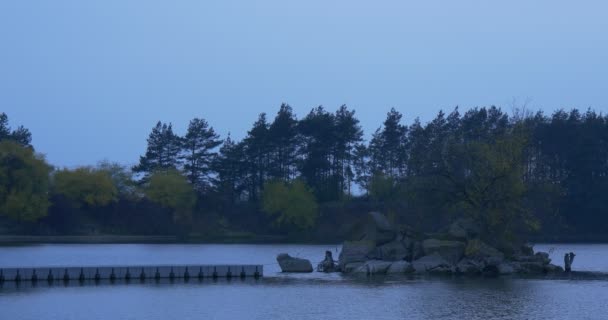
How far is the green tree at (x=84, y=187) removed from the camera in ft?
381

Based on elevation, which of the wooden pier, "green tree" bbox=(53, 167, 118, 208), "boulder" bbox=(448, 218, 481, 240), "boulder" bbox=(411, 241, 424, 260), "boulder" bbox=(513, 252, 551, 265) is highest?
"green tree" bbox=(53, 167, 118, 208)

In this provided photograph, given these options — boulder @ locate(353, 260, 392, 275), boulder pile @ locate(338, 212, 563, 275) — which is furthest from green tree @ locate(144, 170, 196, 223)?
boulder @ locate(353, 260, 392, 275)

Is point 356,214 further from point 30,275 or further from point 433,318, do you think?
point 433,318

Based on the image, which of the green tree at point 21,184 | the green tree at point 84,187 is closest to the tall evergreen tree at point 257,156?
the green tree at point 84,187

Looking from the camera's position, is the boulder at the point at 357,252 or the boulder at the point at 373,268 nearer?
the boulder at the point at 373,268

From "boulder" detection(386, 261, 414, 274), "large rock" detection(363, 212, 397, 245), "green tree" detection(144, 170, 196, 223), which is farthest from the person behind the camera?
"green tree" detection(144, 170, 196, 223)

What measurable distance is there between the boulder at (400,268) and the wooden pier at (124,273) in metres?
7.87

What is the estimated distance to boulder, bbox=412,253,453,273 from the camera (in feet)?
191

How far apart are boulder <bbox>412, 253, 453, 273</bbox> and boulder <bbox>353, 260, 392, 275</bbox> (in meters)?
1.81

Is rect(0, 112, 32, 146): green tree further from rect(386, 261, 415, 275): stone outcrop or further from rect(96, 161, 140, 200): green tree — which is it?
rect(386, 261, 415, 275): stone outcrop

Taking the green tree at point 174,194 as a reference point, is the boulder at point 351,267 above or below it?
below

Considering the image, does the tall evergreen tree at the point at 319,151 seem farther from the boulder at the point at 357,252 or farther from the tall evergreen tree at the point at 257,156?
the boulder at the point at 357,252

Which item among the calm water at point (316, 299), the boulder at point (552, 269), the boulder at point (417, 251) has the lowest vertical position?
the calm water at point (316, 299)

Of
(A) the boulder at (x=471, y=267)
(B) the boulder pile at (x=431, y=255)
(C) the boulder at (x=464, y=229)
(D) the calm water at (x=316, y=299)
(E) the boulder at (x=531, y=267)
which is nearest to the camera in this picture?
(D) the calm water at (x=316, y=299)
